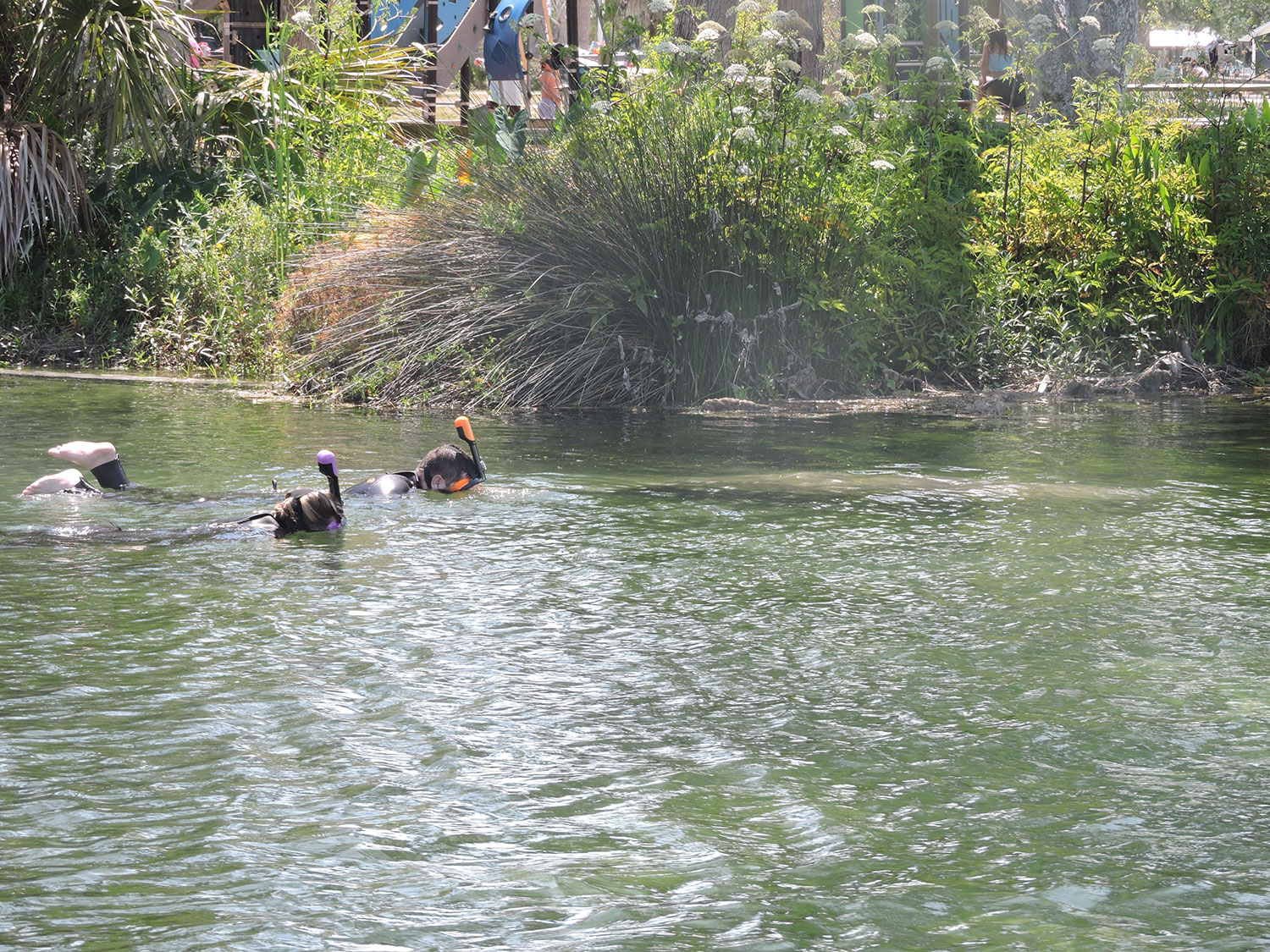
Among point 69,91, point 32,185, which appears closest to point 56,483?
point 32,185

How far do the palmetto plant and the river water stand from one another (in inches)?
229

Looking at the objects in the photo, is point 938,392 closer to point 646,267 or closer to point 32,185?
point 646,267

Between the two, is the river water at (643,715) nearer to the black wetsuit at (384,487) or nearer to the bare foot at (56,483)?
the bare foot at (56,483)

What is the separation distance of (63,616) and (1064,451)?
5.89 m

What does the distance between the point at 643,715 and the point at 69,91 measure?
440 inches

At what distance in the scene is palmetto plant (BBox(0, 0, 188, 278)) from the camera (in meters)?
13.1

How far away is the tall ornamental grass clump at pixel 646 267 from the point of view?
1132 cm

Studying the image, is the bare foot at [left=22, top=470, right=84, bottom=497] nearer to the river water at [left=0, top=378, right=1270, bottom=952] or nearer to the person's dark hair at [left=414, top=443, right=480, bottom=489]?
the river water at [left=0, top=378, right=1270, bottom=952]

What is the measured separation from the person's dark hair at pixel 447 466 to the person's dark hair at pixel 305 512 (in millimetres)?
1041

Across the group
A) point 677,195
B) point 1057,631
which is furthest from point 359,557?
point 677,195

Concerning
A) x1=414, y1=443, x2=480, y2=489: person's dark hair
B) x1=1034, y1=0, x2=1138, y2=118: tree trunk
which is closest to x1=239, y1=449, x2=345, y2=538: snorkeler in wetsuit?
x1=414, y1=443, x2=480, y2=489: person's dark hair

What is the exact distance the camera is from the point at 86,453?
289 inches

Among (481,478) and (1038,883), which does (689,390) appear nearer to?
(481,478)

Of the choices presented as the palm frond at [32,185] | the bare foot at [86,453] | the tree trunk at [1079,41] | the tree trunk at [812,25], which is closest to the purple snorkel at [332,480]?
the bare foot at [86,453]
